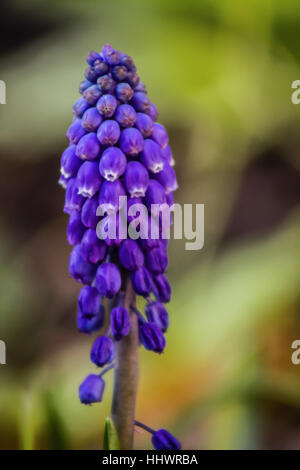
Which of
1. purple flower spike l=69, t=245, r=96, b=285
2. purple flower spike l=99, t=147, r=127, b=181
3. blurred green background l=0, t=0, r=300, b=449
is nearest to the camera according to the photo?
purple flower spike l=99, t=147, r=127, b=181

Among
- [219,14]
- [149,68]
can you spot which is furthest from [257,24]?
[149,68]

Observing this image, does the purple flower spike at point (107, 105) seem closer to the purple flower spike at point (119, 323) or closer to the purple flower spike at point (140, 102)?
the purple flower spike at point (140, 102)

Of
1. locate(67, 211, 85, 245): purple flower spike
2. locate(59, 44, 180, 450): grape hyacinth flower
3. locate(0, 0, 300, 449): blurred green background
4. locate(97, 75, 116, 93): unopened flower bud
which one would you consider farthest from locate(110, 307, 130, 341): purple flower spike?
locate(0, 0, 300, 449): blurred green background

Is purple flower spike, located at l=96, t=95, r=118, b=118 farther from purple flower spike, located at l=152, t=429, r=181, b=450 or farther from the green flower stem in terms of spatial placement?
purple flower spike, located at l=152, t=429, r=181, b=450

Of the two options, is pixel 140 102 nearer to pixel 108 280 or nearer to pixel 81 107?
pixel 81 107

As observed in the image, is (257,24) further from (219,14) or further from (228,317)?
(228,317)

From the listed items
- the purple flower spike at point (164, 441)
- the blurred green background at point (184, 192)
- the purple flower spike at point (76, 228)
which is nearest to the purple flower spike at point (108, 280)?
the purple flower spike at point (76, 228)
